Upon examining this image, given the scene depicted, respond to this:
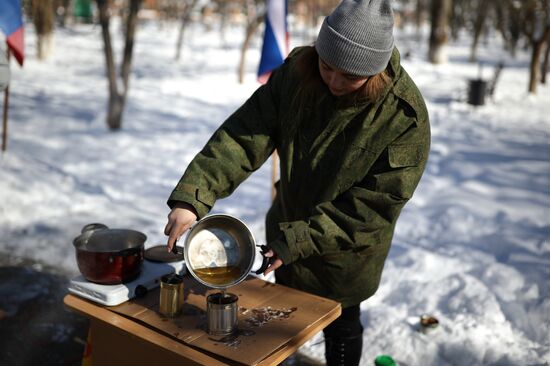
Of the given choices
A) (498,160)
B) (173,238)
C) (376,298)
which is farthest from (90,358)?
Answer: (498,160)

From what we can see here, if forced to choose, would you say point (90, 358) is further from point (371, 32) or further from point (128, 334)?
point (371, 32)

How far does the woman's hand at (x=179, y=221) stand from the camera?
6.61 ft

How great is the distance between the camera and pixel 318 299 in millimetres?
2215

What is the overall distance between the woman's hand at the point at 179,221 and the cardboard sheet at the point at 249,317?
0.26m

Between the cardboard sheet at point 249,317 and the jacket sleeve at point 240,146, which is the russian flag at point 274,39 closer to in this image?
the jacket sleeve at point 240,146

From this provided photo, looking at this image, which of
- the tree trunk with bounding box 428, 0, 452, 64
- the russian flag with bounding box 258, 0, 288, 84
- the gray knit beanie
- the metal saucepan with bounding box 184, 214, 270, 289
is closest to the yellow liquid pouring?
the metal saucepan with bounding box 184, 214, 270, 289

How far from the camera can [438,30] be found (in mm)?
16078

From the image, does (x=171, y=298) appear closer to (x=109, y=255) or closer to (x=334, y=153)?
(x=109, y=255)

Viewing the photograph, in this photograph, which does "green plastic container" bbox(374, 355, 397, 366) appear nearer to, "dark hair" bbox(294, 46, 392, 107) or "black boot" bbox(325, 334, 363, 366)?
"black boot" bbox(325, 334, 363, 366)

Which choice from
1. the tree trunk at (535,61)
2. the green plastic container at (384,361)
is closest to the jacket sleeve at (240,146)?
the green plastic container at (384,361)

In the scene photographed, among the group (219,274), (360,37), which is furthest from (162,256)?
(360,37)

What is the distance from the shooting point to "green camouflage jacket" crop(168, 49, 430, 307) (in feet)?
6.50

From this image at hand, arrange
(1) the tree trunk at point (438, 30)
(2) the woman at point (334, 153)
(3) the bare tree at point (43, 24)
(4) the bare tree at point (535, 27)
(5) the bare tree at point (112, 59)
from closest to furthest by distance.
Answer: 1. (2) the woman at point (334, 153)
2. (5) the bare tree at point (112, 59)
3. (4) the bare tree at point (535, 27)
4. (1) the tree trunk at point (438, 30)
5. (3) the bare tree at point (43, 24)

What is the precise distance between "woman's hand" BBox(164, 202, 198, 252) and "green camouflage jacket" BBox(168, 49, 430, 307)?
3 centimetres
